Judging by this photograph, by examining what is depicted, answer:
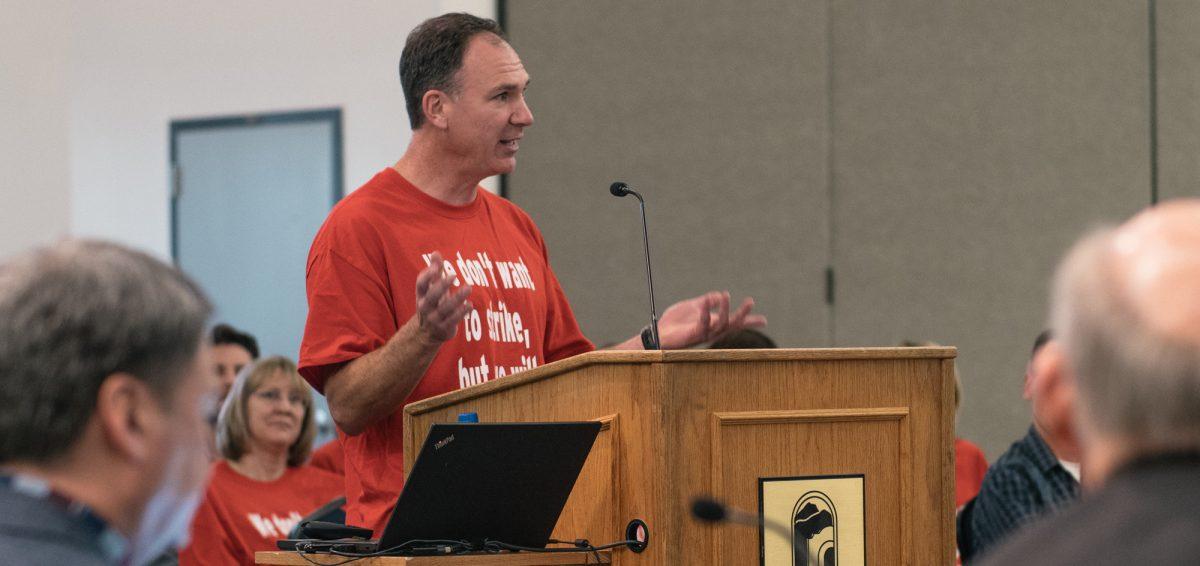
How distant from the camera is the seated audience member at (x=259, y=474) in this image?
4586 millimetres

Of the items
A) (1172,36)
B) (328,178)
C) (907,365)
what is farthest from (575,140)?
(907,365)

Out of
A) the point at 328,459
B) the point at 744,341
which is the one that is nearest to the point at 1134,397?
the point at 744,341

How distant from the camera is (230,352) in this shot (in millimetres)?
5672

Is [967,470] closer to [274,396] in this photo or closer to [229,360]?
[274,396]

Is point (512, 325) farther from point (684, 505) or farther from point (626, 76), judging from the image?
point (626, 76)

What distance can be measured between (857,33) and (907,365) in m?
3.74

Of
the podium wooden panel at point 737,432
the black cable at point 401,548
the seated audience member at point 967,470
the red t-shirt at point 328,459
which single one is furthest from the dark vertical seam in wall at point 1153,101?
the black cable at point 401,548

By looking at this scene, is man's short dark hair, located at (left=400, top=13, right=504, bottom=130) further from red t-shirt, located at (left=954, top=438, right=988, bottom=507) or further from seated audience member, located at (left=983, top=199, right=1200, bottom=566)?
red t-shirt, located at (left=954, top=438, right=988, bottom=507)

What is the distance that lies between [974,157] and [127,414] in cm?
511

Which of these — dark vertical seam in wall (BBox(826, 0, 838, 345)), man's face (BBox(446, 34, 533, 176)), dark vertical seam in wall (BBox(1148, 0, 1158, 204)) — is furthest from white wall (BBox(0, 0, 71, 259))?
dark vertical seam in wall (BBox(1148, 0, 1158, 204))

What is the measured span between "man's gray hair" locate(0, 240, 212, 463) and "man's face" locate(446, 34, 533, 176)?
1618 mm

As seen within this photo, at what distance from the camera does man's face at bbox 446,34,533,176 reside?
109 inches

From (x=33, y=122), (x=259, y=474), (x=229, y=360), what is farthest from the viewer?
(x=229, y=360)

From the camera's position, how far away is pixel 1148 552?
919mm
